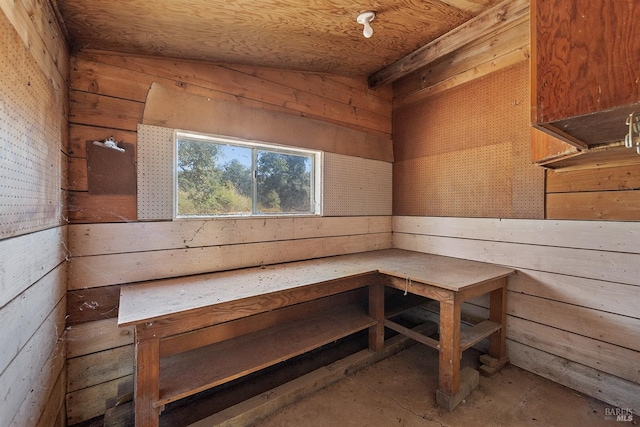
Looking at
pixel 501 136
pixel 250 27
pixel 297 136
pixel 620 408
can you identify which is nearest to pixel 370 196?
pixel 297 136

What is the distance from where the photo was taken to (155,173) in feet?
5.48

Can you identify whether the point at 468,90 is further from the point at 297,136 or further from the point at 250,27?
the point at 250,27

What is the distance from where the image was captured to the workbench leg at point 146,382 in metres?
1.21

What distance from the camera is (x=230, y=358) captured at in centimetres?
157

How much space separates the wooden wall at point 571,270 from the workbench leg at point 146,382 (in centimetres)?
220

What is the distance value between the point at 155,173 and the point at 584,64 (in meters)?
1.94

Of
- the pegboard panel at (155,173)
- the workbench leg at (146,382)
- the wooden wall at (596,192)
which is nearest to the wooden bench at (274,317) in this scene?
the workbench leg at (146,382)

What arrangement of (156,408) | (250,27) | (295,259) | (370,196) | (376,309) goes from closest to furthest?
1. (156,408)
2. (250,27)
3. (376,309)
4. (295,259)
5. (370,196)

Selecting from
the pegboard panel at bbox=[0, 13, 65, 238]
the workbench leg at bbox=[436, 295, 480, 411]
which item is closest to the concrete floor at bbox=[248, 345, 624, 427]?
the workbench leg at bbox=[436, 295, 480, 411]

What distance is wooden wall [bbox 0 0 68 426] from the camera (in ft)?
2.75

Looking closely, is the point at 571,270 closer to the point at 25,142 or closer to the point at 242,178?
the point at 242,178

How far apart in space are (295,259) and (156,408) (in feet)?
4.08

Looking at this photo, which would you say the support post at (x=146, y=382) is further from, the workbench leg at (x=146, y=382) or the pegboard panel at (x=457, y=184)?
the pegboard panel at (x=457, y=184)

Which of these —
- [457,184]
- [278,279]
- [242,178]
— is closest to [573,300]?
→ [457,184]
